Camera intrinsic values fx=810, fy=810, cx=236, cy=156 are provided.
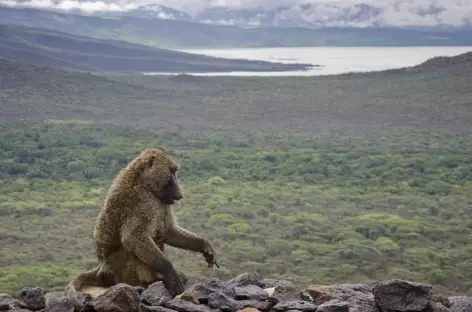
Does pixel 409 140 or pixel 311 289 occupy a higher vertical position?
pixel 311 289

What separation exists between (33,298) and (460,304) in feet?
11.8

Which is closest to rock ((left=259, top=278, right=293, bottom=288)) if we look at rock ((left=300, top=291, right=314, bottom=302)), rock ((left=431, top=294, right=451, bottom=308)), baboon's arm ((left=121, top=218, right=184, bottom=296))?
rock ((left=300, top=291, right=314, bottom=302))

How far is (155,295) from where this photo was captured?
6.12 m

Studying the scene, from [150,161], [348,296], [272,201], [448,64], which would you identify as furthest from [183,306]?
[448,64]

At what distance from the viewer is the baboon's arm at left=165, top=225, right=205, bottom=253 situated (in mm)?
6703

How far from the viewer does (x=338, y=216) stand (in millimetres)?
51031

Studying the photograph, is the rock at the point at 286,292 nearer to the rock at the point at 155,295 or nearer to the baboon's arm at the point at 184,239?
the baboon's arm at the point at 184,239

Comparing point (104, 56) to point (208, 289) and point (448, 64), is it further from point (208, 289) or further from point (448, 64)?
point (208, 289)

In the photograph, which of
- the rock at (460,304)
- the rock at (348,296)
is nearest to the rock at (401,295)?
the rock at (348,296)

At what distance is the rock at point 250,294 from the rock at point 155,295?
640mm

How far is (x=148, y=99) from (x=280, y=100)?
710 inches

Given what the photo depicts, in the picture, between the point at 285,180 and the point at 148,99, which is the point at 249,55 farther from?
the point at 285,180

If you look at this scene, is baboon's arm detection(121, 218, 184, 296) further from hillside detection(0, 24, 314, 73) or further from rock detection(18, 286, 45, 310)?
hillside detection(0, 24, 314, 73)

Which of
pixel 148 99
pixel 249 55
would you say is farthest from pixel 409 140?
pixel 249 55
